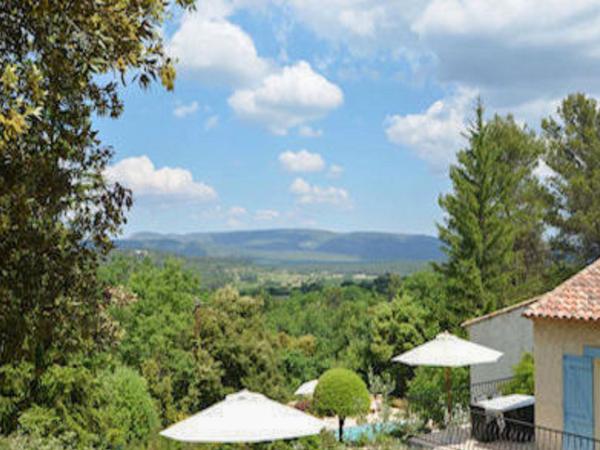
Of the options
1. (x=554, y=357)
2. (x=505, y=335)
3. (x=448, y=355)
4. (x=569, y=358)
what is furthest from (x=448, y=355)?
(x=505, y=335)

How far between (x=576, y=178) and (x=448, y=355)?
80.1ft

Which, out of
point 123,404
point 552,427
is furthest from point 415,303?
point 552,427

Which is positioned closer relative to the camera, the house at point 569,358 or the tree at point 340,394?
the house at point 569,358

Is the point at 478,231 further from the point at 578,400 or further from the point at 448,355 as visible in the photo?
the point at 578,400

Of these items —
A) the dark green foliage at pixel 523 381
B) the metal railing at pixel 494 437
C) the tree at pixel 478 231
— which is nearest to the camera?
the metal railing at pixel 494 437

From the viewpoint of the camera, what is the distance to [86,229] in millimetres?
11039

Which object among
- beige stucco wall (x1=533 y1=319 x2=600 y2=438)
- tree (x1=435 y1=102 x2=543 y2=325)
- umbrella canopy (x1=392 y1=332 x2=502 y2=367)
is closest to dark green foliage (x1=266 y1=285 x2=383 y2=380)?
tree (x1=435 y1=102 x2=543 y2=325)

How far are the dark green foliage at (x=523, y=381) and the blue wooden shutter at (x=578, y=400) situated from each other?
12.3 ft

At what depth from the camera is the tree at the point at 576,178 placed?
40.3 meters

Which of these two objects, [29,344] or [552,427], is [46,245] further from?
[552,427]

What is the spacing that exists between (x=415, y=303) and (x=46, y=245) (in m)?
30.7

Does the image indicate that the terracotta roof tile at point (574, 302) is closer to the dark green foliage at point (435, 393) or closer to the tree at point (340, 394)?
the dark green foliage at point (435, 393)

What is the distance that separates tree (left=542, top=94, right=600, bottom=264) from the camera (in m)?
40.3

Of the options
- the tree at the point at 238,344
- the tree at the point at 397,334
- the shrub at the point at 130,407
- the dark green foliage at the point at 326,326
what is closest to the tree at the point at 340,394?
the tree at the point at 238,344
